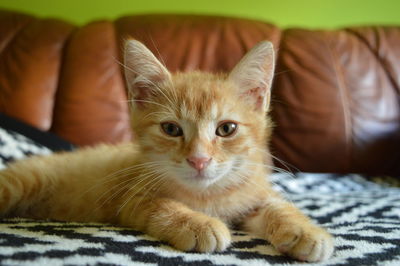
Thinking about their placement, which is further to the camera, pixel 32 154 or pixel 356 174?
pixel 356 174

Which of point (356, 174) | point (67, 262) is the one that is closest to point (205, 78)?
point (67, 262)

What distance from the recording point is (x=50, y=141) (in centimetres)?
157

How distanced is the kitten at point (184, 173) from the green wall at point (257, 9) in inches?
51.9

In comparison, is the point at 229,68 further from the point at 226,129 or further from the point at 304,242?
the point at 304,242

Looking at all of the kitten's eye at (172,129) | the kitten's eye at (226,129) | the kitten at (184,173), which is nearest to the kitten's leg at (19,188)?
the kitten at (184,173)

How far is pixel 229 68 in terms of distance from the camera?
1.80 m

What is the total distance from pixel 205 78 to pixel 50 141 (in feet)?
2.92

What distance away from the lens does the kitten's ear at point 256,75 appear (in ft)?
3.32

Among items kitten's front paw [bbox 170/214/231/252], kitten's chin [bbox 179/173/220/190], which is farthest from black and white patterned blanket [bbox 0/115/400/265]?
kitten's chin [bbox 179/173/220/190]

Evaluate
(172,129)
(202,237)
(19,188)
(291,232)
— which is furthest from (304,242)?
(19,188)

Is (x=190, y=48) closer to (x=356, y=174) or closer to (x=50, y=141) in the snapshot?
(x=50, y=141)

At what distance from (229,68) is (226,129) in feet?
3.00

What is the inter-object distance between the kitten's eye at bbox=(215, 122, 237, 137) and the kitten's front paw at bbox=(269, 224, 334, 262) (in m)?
0.29

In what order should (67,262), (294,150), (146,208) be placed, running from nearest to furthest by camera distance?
1. (67,262)
2. (146,208)
3. (294,150)
